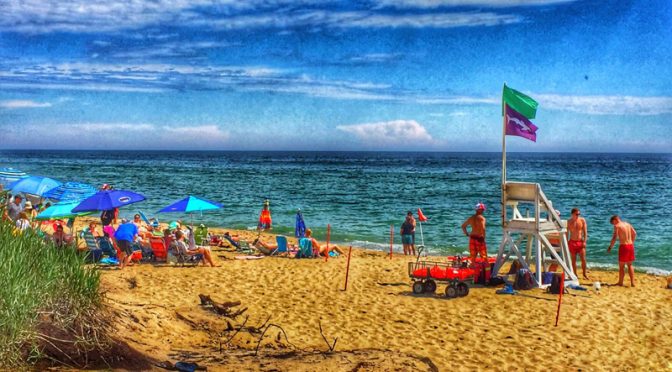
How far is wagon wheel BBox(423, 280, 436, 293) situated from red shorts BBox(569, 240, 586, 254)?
416 cm

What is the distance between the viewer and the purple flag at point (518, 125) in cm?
1242

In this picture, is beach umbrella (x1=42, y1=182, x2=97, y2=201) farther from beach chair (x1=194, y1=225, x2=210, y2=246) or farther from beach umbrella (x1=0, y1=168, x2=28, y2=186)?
beach chair (x1=194, y1=225, x2=210, y2=246)

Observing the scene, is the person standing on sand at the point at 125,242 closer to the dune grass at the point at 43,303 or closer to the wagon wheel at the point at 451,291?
the dune grass at the point at 43,303

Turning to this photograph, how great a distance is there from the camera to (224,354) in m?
7.56

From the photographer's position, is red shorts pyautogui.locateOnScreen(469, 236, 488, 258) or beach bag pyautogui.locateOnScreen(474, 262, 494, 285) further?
red shorts pyautogui.locateOnScreen(469, 236, 488, 258)

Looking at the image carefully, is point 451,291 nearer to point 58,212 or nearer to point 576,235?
point 576,235

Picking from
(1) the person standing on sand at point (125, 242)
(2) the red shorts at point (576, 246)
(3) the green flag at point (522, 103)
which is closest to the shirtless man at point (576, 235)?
(2) the red shorts at point (576, 246)

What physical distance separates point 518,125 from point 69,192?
13.6m

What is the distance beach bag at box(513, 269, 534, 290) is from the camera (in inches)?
491

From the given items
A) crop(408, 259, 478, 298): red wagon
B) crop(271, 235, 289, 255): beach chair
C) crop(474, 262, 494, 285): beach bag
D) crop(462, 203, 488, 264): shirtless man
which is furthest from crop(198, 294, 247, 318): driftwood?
crop(271, 235, 289, 255): beach chair

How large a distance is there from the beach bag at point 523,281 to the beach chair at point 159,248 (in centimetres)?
857

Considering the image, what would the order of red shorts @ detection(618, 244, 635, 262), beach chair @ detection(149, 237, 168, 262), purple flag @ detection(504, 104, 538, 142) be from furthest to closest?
1. beach chair @ detection(149, 237, 168, 262)
2. red shorts @ detection(618, 244, 635, 262)
3. purple flag @ detection(504, 104, 538, 142)

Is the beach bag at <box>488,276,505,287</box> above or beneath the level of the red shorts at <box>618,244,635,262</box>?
beneath

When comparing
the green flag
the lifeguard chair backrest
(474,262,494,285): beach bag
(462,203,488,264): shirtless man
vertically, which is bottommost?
(474,262,494,285): beach bag
